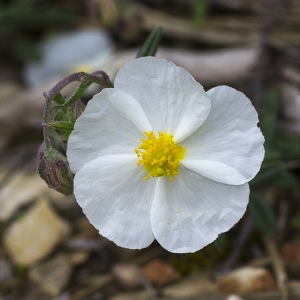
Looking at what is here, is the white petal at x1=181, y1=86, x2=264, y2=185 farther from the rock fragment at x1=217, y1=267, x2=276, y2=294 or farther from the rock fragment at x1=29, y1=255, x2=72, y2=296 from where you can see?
the rock fragment at x1=29, y1=255, x2=72, y2=296

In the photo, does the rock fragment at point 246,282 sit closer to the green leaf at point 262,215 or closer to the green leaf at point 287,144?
the green leaf at point 262,215

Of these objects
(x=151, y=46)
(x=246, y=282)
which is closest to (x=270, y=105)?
(x=151, y=46)

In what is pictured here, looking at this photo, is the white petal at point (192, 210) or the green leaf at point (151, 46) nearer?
the white petal at point (192, 210)

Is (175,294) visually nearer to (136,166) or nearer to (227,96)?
(136,166)

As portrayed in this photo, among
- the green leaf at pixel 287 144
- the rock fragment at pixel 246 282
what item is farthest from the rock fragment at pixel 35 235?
the green leaf at pixel 287 144

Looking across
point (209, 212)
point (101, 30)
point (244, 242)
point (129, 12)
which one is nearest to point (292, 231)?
point (244, 242)

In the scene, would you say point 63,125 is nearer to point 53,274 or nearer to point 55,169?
point 55,169

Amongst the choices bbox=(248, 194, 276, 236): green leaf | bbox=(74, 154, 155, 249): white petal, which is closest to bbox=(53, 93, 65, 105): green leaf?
bbox=(74, 154, 155, 249): white petal
